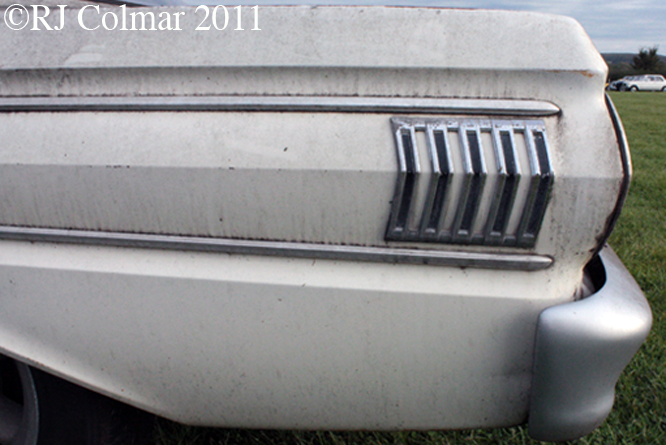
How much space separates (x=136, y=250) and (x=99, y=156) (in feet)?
0.72

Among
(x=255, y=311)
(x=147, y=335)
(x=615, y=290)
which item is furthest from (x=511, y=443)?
(x=147, y=335)

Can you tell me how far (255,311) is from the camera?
112cm

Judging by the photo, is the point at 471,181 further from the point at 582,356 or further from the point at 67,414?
the point at 67,414

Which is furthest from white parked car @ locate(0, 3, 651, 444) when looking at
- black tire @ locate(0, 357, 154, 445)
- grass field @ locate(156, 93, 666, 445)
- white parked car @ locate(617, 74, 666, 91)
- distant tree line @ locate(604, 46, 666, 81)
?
distant tree line @ locate(604, 46, 666, 81)

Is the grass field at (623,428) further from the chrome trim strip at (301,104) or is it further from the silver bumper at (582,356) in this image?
the chrome trim strip at (301,104)

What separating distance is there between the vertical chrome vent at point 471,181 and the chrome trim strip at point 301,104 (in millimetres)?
29

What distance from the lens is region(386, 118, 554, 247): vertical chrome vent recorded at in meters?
1.03

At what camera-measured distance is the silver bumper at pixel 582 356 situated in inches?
41.2

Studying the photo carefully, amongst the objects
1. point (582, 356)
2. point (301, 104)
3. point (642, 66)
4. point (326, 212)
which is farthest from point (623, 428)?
point (642, 66)

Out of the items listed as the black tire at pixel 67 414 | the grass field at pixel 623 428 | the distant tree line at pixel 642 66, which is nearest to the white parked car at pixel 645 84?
the distant tree line at pixel 642 66

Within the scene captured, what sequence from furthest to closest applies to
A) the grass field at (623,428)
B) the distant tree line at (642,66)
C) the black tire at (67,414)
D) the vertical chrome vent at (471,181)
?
1. the distant tree line at (642,66)
2. the grass field at (623,428)
3. the black tire at (67,414)
4. the vertical chrome vent at (471,181)

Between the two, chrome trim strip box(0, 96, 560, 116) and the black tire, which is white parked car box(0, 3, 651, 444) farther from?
the black tire

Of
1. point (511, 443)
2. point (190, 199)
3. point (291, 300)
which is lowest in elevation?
point (511, 443)

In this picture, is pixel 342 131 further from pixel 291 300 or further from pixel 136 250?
pixel 136 250
